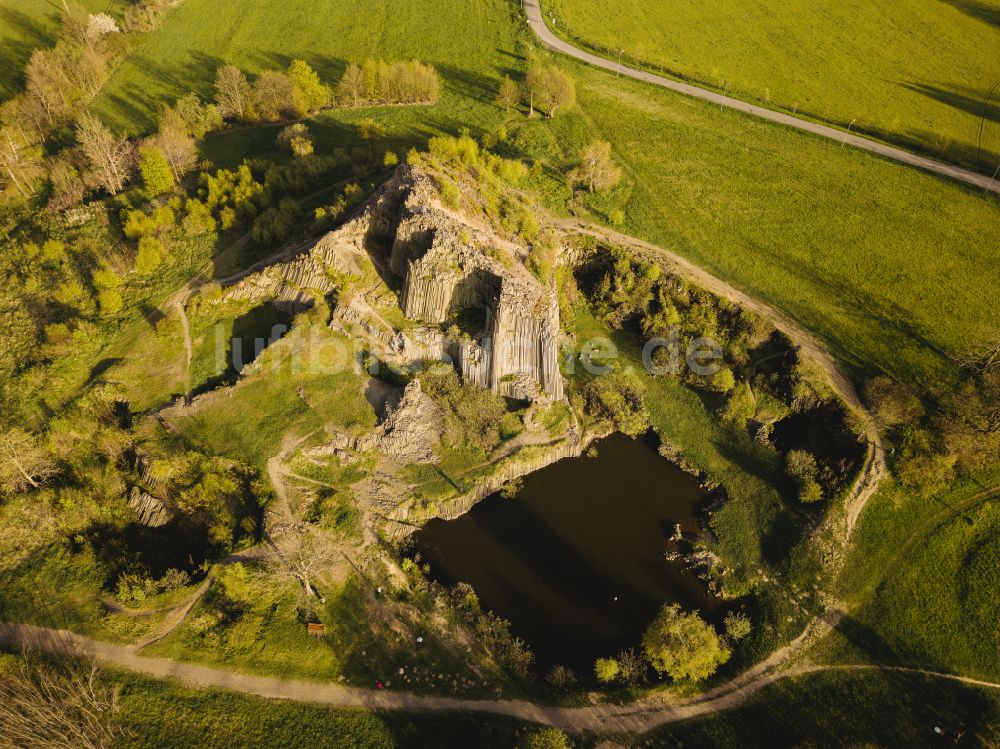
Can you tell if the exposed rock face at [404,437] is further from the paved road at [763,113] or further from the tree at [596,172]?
the paved road at [763,113]

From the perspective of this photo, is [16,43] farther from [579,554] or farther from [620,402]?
[579,554]

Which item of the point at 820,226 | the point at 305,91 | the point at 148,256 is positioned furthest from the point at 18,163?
the point at 820,226

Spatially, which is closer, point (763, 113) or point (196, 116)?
point (196, 116)

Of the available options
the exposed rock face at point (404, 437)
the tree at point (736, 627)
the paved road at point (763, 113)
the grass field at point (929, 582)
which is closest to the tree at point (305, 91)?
the paved road at point (763, 113)

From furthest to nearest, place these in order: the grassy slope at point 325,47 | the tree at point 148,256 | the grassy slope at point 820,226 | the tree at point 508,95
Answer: the grassy slope at point 325,47
the tree at point 508,95
the tree at point 148,256
the grassy slope at point 820,226

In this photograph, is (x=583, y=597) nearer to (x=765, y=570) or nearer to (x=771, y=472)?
(x=765, y=570)

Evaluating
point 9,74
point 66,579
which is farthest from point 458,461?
point 9,74
